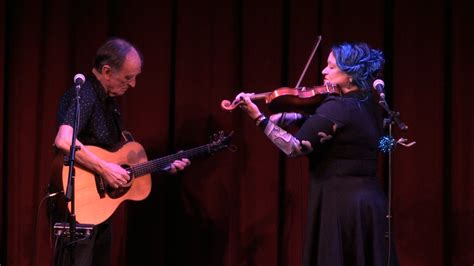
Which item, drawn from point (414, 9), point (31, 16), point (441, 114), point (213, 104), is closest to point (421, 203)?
point (441, 114)

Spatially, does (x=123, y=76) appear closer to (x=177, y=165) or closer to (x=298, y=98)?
(x=177, y=165)

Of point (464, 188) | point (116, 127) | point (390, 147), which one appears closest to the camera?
point (390, 147)

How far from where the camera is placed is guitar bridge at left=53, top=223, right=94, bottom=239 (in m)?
3.22

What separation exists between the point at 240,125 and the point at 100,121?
4.46 feet

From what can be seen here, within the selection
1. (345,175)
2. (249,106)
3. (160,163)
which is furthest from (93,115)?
(345,175)

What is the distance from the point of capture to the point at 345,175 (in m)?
3.32

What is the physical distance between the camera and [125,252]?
4.73 meters

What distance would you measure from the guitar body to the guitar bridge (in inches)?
5.2

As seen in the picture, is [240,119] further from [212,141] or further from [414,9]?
[414,9]

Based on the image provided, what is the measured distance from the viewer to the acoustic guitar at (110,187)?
3.55 m

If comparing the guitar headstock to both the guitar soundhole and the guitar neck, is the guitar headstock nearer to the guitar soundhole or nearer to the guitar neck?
the guitar neck

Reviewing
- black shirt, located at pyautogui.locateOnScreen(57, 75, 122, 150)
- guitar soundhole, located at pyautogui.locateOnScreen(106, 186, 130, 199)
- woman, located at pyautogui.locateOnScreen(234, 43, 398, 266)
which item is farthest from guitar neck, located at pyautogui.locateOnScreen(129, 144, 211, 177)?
woman, located at pyautogui.locateOnScreen(234, 43, 398, 266)

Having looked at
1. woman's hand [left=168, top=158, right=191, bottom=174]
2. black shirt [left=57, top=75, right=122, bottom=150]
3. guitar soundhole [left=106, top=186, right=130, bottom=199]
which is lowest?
guitar soundhole [left=106, top=186, right=130, bottom=199]

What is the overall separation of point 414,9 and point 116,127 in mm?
2494
